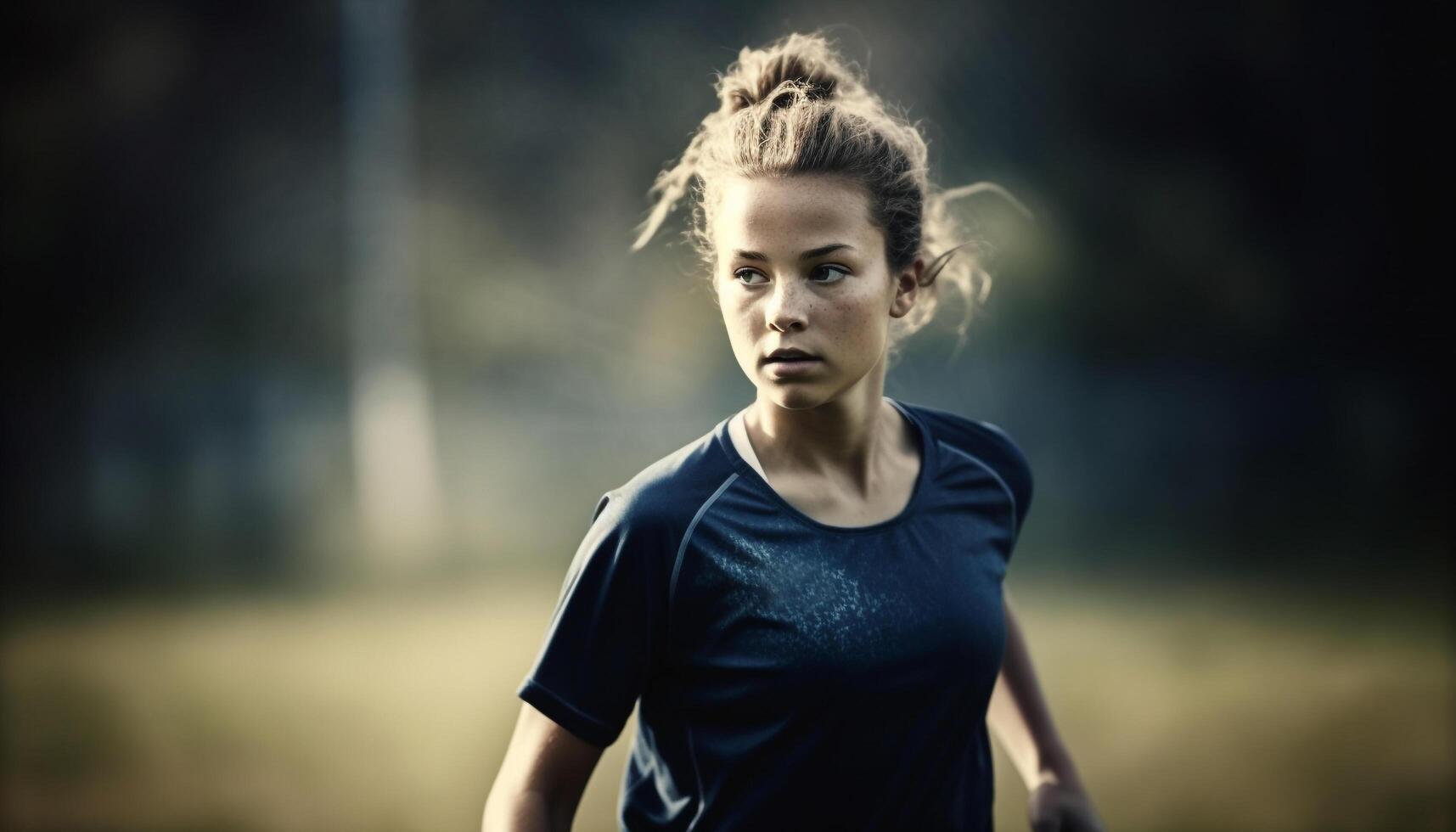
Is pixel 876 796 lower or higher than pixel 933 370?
lower

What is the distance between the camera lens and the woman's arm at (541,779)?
3.76 feet

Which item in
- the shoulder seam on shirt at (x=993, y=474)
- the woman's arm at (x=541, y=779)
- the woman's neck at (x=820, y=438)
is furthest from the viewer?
the shoulder seam on shirt at (x=993, y=474)

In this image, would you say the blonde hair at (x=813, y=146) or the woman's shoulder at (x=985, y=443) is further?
the woman's shoulder at (x=985, y=443)

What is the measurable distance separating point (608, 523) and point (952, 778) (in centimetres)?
46

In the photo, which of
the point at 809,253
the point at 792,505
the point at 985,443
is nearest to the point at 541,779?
the point at 792,505

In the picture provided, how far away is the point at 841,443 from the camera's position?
1305mm

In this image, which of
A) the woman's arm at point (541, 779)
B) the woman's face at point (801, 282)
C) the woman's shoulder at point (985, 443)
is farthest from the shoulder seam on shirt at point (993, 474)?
the woman's arm at point (541, 779)

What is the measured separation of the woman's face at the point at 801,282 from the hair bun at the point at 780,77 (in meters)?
0.13

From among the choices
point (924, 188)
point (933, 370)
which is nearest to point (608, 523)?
point (924, 188)

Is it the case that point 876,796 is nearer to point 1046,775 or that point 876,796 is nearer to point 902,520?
point 902,520

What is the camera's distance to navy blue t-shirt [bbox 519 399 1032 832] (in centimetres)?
116

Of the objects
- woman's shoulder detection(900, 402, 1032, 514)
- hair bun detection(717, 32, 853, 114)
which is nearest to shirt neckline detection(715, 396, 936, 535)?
woman's shoulder detection(900, 402, 1032, 514)

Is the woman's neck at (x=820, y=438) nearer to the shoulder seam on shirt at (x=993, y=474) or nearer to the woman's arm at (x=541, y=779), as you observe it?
the shoulder seam on shirt at (x=993, y=474)

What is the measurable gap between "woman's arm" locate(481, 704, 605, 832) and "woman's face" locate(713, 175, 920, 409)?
1.28 feet
